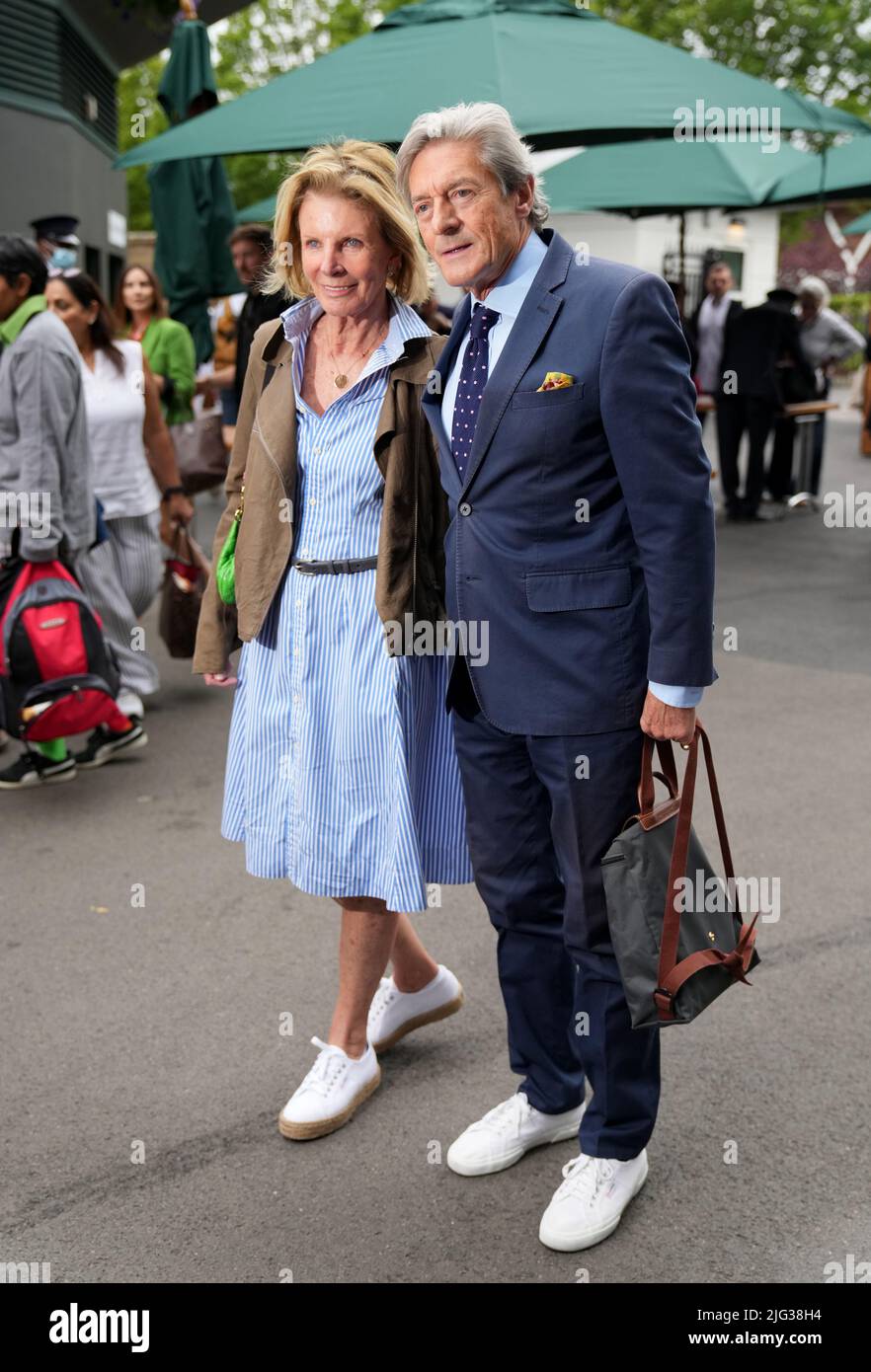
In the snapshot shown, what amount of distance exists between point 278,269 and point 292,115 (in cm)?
425

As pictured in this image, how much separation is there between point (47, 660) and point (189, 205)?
4956 millimetres

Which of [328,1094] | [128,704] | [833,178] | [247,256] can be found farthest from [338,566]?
[833,178]

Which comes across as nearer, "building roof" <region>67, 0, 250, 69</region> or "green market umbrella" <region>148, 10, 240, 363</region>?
"green market umbrella" <region>148, 10, 240, 363</region>

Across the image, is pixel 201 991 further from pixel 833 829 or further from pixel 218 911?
pixel 833 829

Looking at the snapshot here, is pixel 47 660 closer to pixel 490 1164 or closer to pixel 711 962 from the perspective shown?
pixel 490 1164

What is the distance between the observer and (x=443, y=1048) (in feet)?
12.4

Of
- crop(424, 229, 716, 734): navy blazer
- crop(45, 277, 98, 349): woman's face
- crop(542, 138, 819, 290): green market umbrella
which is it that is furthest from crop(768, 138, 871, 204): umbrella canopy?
crop(424, 229, 716, 734): navy blazer

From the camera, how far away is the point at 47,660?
548 cm

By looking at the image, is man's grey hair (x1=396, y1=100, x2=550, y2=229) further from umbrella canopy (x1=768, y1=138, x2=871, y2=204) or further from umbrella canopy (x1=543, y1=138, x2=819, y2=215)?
umbrella canopy (x1=768, y1=138, x2=871, y2=204)

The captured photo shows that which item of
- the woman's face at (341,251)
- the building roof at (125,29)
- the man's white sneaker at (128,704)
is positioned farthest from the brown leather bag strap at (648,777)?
the building roof at (125,29)

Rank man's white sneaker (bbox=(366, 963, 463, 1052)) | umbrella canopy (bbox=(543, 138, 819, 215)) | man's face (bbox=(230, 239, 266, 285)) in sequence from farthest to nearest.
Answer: umbrella canopy (bbox=(543, 138, 819, 215)) < man's face (bbox=(230, 239, 266, 285)) < man's white sneaker (bbox=(366, 963, 463, 1052))

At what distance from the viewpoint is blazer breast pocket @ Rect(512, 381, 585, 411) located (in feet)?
8.57

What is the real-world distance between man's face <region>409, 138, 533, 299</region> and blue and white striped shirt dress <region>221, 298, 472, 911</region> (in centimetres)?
44
